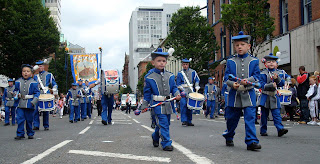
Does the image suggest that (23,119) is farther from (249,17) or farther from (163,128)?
(249,17)

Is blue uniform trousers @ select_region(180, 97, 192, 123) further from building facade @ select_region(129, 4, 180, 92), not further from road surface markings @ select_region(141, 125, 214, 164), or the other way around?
building facade @ select_region(129, 4, 180, 92)

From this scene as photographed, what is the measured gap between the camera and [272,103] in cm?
1035

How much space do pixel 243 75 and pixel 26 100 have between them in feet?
18.4

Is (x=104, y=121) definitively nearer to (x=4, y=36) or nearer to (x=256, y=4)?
(x=256, y=4)

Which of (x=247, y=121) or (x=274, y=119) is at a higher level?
(x=247, y=121)

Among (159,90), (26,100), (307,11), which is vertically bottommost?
(26,100)

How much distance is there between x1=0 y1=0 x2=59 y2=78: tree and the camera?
34594mm

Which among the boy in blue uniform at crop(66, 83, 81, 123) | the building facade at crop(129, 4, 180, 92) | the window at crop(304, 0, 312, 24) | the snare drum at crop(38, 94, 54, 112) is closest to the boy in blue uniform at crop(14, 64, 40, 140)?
the snare drum at crop(38, 94, 54, 112)

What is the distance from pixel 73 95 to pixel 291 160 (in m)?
15.8

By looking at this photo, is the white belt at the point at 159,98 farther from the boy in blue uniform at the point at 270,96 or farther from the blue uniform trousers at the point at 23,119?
the blue uniform trousers at the point at 23,119

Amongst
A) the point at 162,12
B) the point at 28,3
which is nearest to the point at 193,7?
the point at 28,3

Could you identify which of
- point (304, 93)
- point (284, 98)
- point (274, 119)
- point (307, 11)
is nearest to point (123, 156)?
point (274, 119)

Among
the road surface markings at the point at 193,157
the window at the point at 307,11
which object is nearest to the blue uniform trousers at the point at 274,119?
the road surface markings at the point at 193,157

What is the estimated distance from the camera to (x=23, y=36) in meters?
34.9
